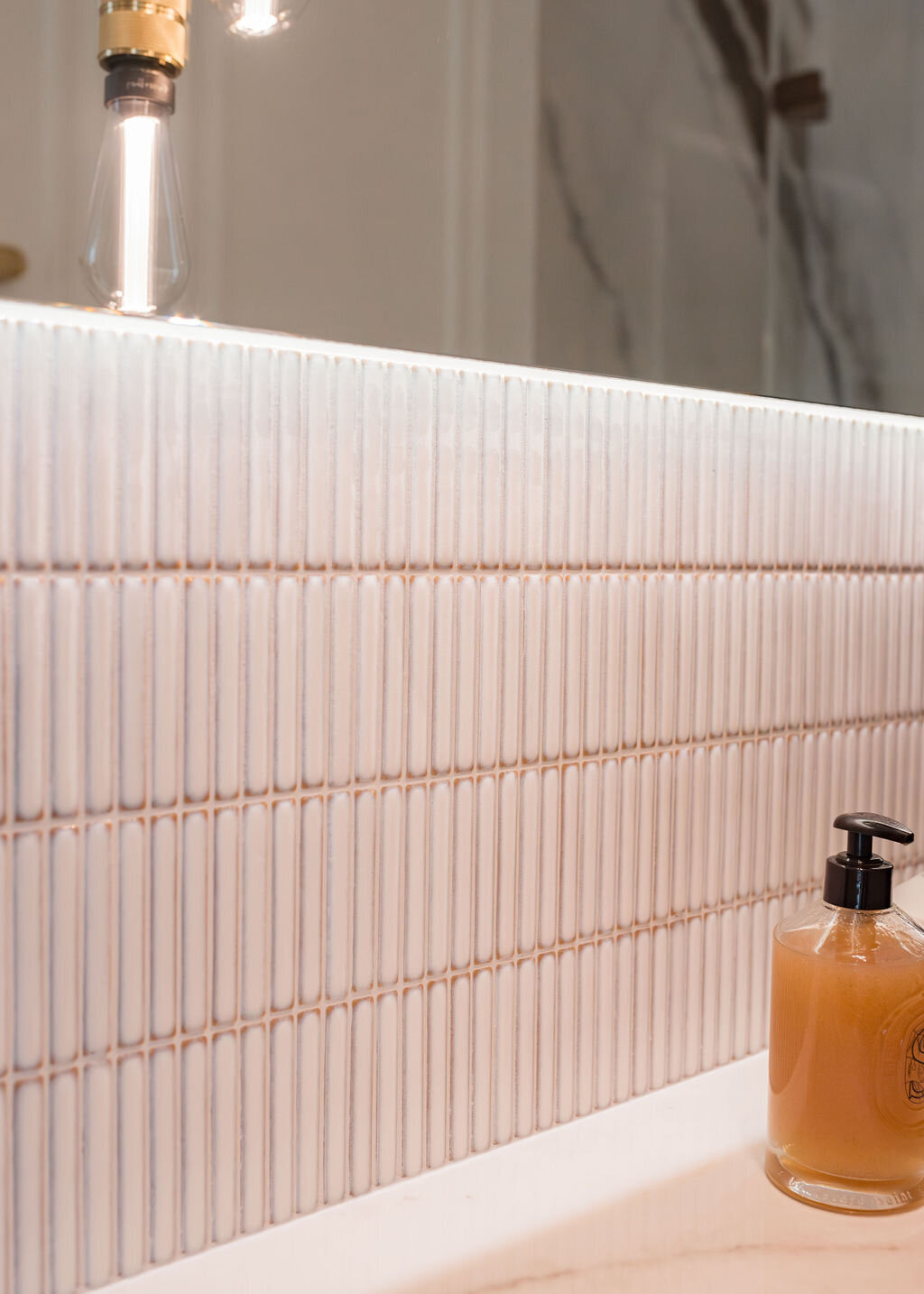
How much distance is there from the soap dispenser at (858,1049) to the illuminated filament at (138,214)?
1.39ft

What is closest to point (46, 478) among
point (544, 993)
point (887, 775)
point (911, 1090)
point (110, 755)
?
point (110, 755)

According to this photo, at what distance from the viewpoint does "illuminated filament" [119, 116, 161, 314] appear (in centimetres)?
49

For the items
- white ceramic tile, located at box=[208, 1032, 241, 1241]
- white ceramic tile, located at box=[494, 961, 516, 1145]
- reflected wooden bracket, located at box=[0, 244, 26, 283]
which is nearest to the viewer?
reflected wooden bracket, located at box=[0, 244, 26, 283]

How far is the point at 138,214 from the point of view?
1.62 feet

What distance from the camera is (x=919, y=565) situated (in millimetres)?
885

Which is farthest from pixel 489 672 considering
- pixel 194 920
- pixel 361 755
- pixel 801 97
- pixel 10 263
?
pixel 801 97

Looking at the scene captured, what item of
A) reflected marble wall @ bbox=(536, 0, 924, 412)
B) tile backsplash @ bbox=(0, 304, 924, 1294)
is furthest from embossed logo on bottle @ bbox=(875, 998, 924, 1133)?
reflected marble wall @ bbox=(536, 0, 924, 412)

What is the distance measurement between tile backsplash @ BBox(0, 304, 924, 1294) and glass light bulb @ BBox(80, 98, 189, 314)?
0.07ft

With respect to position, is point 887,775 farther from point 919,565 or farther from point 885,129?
point 885,129

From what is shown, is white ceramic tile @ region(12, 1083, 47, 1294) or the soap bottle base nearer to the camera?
white ceramic tile @ region(12, 1083, 47, 1294)

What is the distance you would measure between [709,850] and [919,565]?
0.28 m

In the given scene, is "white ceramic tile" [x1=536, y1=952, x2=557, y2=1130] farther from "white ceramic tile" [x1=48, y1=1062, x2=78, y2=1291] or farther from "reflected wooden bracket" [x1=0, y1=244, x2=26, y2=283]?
"reflected wooden bracket" [x1=0, y1=244, x2=26, y2=283]

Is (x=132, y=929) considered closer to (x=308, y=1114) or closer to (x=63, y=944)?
(x=63, y=944)

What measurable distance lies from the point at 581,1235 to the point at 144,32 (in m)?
0.57
